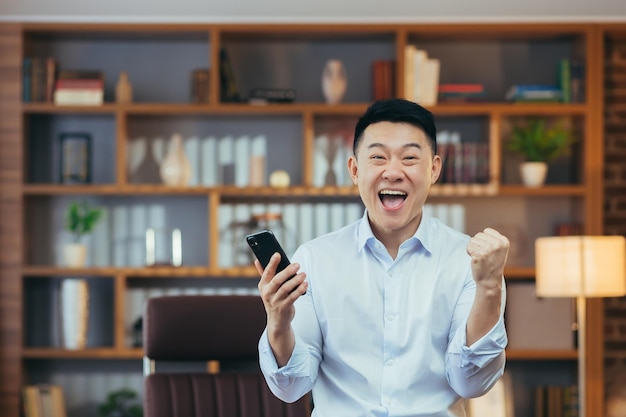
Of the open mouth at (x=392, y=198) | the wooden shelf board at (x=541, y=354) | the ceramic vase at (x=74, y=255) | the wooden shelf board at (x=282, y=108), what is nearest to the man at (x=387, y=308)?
the open mouth at (x=392, y=198)

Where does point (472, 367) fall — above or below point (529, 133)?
below

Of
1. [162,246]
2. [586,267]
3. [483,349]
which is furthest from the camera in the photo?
[162,246]

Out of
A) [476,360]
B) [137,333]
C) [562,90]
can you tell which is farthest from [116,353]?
[476,360]

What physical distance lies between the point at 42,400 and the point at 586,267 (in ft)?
8.48

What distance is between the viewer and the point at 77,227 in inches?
191

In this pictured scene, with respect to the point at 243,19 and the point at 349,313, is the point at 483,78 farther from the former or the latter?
the point at 349,313

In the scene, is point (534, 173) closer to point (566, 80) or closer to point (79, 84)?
point (566, 80)

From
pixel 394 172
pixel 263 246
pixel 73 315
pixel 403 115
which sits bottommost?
pixel 73 315

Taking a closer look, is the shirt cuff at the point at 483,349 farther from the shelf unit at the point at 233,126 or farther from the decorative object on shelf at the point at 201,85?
the decorative object on shelf at the point at 201,85

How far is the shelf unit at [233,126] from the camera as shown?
4.80 m

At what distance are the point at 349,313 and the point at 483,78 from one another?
329 centimetres

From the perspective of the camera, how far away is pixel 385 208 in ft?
6.56

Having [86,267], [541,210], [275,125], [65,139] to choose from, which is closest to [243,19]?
[275,125]

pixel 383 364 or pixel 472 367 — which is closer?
pixel 472 367
